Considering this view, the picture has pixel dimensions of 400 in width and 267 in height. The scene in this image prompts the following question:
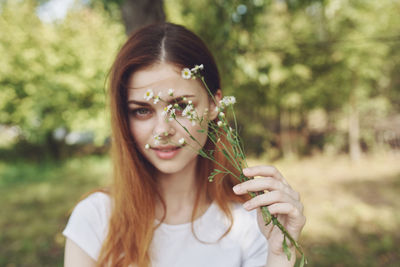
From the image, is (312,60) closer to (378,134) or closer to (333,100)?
(333,100)

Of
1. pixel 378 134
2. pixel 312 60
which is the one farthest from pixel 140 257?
pixel 378 134

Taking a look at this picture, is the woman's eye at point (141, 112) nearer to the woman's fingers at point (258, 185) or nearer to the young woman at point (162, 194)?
the young woman at point (162, 194)

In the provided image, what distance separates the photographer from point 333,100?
10430 millimetres

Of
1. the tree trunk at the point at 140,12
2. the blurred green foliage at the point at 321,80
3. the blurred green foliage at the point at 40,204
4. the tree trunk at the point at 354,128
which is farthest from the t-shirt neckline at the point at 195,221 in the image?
the tree trunk at the point at 354,128

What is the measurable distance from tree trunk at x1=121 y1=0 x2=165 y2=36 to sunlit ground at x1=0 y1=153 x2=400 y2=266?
1.31 metres

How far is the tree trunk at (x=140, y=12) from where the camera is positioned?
2559 millimetres

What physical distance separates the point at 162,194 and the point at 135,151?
0.31 m

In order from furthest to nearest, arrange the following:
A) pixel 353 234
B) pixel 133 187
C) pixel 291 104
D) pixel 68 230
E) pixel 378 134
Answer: pixel 378 134 → pixel 291 104 → pixel 353 234 → pixel 133 187 → pixel 68 230

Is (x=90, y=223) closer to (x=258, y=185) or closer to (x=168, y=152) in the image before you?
(x=168, y=152)

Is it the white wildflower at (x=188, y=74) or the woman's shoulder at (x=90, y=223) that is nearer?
the white wildflower at (x=188, y=74)

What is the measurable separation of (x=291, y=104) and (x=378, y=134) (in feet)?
11.6

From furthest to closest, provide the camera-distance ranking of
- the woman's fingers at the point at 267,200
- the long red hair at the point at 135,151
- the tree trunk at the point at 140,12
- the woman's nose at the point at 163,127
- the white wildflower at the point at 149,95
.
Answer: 1. the tree trunk at the point at 140,12
2. the long red hair at the point at 135,151
3. the woman's nose at the point at 163,127
4. the white wildflower at the point at 149,95
5. the woman's fingers at the point at 267,200

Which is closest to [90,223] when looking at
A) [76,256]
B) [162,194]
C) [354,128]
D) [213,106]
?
[76,256]

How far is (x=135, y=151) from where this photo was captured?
5.01 ft
